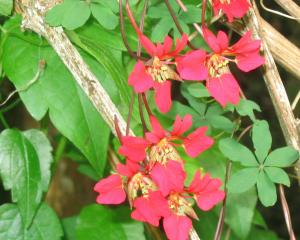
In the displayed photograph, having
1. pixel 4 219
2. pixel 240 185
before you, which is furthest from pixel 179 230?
pixel 4 219

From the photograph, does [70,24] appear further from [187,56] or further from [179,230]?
[179,230]

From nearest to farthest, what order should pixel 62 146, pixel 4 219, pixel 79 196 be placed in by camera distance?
pixel 4 219 < pixel 62 146 < pixel 79 196

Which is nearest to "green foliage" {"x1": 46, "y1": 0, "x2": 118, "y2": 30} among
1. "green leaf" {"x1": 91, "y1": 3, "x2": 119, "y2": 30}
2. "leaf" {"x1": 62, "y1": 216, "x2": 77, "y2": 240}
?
"green leaf" {"x1": 91, "y1": 3, "x2": 119, "y2": 30}

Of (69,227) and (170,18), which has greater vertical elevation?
(170,18)

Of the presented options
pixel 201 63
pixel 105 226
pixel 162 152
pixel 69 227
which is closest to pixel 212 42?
pixel 201 63

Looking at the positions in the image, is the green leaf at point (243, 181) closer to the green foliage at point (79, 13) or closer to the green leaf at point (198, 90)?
the green leaf at point (198, 90)

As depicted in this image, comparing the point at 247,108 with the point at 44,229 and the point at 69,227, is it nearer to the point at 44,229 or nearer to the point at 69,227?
the point at 44,229

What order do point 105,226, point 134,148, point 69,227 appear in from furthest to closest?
point 69,227 < point 105,226 < point 134,148
